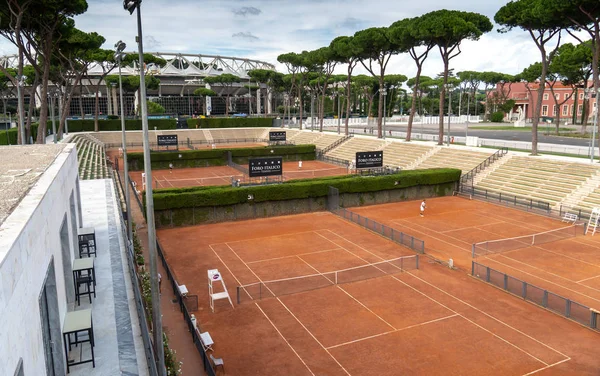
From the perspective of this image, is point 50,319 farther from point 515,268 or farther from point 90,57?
point 90,57

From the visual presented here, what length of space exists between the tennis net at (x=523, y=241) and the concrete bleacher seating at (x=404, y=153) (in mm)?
24258

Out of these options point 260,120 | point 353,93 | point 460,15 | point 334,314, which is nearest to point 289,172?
point 460,15

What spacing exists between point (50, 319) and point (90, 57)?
55327mm

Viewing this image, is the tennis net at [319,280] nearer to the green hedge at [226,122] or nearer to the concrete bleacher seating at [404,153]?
the concrete bleacher seating at [404,153]

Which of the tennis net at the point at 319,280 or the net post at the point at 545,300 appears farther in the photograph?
the tennis net at the point at 319,280

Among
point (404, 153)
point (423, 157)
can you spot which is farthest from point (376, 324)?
point (404, 153)

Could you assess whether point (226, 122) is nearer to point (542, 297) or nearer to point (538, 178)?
point (538, 178)

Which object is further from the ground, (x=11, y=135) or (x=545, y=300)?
(x=11, y=135)

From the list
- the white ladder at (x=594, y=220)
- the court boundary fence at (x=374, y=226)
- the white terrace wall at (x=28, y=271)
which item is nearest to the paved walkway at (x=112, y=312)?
the white terrace wall at (x=28, y=271)

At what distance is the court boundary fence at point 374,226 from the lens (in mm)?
26844

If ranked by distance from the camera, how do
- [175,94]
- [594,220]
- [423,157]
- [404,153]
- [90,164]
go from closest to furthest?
[594,220] < [90,164] < [423,157] < [404,153] < [175,94]

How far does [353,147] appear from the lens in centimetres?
6519

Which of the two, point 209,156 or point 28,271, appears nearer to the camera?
point 28,271

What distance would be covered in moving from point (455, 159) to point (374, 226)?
879 inches
